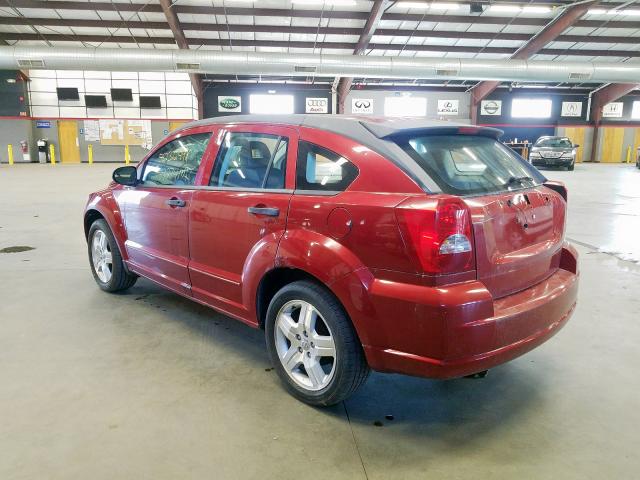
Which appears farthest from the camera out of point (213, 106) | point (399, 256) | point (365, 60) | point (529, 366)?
point (213, 106)

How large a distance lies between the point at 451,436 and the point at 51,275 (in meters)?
3.97

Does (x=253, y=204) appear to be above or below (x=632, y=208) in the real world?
above

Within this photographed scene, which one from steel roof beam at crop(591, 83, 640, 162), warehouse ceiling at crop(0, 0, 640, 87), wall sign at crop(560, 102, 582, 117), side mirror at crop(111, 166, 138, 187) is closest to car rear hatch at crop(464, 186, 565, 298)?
side mirror at crop(111, 166, 138, 187)

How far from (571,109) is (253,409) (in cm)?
3243

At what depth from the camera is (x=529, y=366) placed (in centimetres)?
277

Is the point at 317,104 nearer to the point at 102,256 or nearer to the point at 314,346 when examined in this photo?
the point at 102,256

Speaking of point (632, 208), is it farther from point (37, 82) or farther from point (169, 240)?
point (37, 82)

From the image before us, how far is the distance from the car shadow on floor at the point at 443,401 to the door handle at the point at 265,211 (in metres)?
0.91

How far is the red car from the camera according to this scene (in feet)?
6.27

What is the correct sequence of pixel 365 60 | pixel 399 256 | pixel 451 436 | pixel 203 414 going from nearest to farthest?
pixel 399 256, pixel 451 436, pixel 203 414, pixel 365 60

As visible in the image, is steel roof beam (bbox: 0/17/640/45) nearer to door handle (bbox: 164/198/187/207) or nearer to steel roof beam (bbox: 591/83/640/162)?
A: steel roof beam (bbox: 591/83/640/162)

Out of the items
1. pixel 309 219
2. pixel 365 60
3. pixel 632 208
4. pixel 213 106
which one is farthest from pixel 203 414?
pixel 213 106

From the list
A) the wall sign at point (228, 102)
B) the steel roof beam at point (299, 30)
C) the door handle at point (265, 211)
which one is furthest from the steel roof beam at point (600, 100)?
the door handle at point (265, 211)

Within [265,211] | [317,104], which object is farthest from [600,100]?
[265,211]
